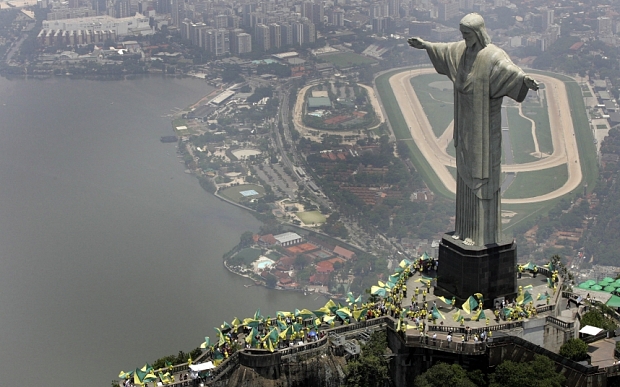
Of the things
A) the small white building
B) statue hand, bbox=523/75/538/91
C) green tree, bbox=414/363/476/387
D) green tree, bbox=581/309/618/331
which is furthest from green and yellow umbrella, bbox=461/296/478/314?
the small white building

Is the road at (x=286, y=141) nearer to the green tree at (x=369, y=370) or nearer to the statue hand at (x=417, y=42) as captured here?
the statue hand at (x=417, y=42)

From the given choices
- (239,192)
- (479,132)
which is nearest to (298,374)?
(479,132)

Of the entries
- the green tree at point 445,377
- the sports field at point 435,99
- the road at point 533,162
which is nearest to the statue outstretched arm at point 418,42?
the green tree at point 445,377

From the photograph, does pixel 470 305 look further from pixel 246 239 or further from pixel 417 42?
pixel 246 239

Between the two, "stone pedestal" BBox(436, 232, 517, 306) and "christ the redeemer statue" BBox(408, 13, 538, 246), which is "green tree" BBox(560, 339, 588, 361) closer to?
"stone pedestal" BBox(436, 232, 517, 306)

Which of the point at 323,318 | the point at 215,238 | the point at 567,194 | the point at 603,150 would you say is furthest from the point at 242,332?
the point at 603,150
